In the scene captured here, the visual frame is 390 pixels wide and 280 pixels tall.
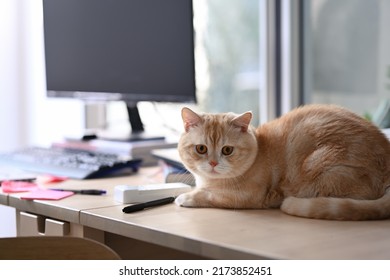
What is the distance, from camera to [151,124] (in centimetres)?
269

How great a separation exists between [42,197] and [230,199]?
0.48 metres

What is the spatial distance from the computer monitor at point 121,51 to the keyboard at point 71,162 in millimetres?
246

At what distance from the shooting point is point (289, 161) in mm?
1311

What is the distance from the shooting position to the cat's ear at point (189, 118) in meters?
1.35

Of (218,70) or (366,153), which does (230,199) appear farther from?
(218,70)

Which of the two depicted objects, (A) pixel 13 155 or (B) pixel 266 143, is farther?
(A) pixel 13 155

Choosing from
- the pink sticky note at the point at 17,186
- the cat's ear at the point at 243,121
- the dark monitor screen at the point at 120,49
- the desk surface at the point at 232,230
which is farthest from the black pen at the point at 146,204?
the dark monitor screen at the point at 120,49

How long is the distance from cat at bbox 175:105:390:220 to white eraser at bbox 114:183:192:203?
0.07m

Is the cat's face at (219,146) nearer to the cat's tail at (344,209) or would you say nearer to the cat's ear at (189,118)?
the cat's ear at (189,118)

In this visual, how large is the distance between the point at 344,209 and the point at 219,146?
1.04 feet

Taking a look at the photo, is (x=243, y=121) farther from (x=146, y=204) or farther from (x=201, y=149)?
(x=146, y=204)
